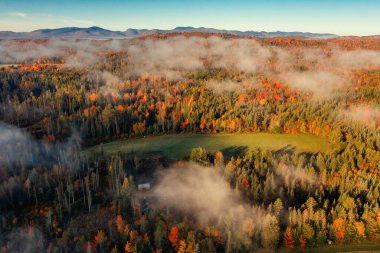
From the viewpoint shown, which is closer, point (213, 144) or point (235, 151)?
point (235, 151)

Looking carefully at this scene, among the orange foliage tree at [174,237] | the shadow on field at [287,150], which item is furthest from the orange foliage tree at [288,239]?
the shadow on field at [287,150]

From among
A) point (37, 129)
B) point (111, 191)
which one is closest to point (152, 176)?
point (111, 191)

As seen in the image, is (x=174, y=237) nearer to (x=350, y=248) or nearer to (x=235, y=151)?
(x=350, y=248)

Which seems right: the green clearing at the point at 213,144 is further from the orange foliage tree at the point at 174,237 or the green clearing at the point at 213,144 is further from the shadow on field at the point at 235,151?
the orange foliage tree at the point at 174,237

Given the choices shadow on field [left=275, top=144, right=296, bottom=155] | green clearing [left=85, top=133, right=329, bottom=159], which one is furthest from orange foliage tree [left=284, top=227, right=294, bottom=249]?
shadow on field [left=275, top=144, right=296, bottom=155]

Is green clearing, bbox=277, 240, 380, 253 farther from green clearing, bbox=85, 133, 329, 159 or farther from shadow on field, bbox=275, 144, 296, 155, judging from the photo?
shadow on field, bbox=275, 144, 296, 155

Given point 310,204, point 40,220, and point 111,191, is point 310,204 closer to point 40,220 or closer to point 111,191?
point 111,191

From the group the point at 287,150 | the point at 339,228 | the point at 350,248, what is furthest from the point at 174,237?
the point at 287,150
